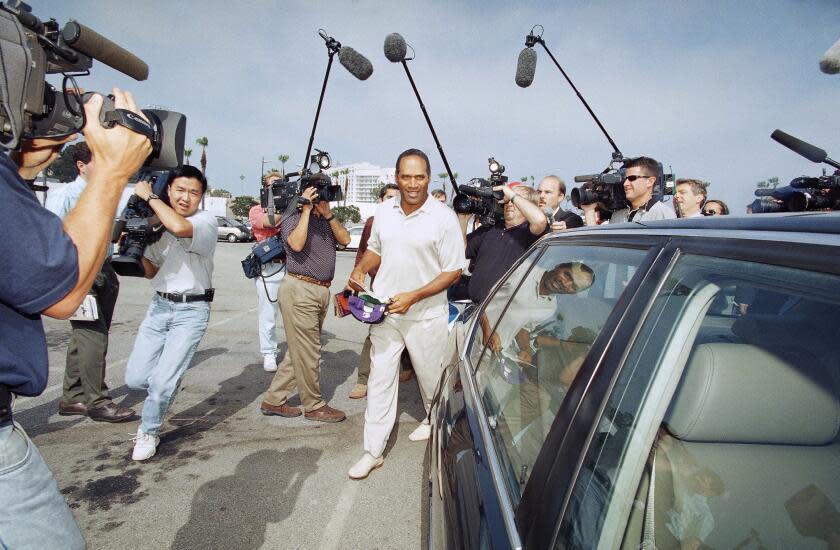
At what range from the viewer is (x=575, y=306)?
1399 millimetres

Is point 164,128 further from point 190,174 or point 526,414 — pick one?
point 190,174

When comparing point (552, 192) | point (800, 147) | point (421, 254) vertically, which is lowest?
point (421, 254)

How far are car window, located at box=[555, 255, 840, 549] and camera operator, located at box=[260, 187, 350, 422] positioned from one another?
2.76 m

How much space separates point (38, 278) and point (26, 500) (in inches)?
20.3

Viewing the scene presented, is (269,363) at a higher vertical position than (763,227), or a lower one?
lower

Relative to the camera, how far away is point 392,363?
109 inches

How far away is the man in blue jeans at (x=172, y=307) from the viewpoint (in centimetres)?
282

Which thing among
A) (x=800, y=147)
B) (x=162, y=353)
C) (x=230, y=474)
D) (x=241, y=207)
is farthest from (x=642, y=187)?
(x=241, y=207)

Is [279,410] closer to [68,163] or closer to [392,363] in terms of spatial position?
[392,363]

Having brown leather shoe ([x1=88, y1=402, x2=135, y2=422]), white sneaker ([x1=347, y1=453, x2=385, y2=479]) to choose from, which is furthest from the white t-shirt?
white sneaker ([x1=347, y1=453, x2=385, y2=479])

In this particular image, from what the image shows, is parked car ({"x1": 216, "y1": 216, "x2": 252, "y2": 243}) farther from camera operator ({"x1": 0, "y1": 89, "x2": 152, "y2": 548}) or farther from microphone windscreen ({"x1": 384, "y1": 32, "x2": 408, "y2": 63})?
camera operator ({"x1": 0, "y1": 89, "x2": 152, "y2": 548})

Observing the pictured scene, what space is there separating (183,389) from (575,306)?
12.3 ft

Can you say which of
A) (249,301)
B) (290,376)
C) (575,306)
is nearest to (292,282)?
(290,376)

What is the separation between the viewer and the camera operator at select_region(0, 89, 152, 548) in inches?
35.8
